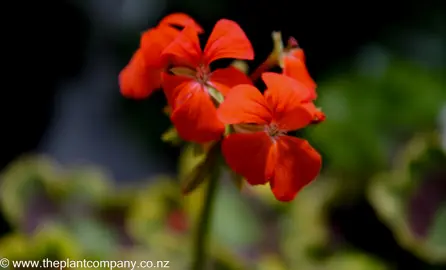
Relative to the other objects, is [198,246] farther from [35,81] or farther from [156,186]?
[35,81]

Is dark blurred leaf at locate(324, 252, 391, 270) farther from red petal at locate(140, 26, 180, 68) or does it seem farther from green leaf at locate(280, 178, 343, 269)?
red petal at locate(140, 26, 180, 68)

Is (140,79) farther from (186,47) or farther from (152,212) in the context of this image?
(152,212)

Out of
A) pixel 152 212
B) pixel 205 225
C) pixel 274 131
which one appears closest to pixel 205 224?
pixel 205 225

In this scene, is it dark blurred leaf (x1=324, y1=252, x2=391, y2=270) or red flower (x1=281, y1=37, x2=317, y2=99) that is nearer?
red flower (x1=281, y1=37, x2=317, y2=99)

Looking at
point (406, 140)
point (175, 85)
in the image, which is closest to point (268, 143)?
point (175, 85)

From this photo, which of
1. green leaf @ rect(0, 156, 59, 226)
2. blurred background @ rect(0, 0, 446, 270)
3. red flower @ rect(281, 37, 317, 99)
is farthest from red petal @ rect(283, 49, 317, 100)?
green leaf @ rect(0, 156, 59, 226)
